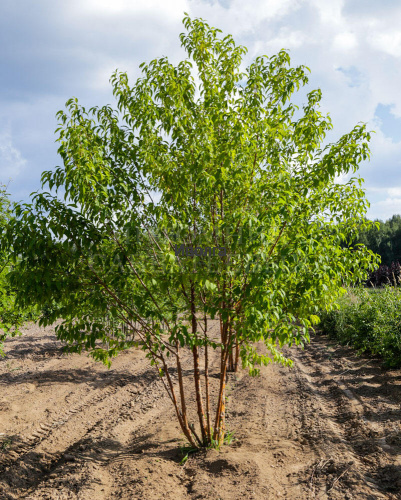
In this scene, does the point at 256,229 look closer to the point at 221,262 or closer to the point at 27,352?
the point at 221,262

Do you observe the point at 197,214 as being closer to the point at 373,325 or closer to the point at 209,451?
the point at 209,451

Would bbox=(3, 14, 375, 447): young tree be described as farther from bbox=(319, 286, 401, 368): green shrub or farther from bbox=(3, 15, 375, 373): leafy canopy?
bbox=(319, 286, 401, 368): green shrub

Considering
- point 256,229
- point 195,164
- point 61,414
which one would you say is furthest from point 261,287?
point 61,414

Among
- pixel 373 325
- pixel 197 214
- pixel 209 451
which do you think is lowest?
pixel 209 451

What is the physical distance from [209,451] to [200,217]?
286 centimetres

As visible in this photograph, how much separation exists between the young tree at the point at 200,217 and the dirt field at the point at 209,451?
74 centimetres

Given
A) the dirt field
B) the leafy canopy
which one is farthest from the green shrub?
the leafy canopy

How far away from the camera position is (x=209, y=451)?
463 cm

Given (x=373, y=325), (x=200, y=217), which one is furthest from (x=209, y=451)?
(x=373, y=325)

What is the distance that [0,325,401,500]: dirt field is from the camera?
4004mm

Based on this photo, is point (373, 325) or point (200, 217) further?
point (373, 325)

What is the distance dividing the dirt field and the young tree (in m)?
0.74

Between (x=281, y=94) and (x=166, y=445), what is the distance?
476cm

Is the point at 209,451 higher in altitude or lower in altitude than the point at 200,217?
lower
